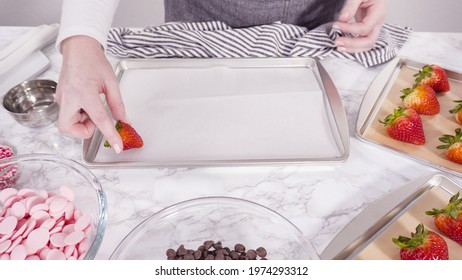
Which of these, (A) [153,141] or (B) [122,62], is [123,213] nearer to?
(A) [153,141]

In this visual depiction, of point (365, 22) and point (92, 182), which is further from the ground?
point (365, 22)

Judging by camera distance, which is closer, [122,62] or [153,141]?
[153,141]

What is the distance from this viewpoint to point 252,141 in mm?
894

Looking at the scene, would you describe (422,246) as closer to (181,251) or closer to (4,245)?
(181,251)

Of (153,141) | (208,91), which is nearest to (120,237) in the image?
(153,141)

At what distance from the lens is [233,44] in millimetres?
1117

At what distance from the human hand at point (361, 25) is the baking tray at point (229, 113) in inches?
3.9

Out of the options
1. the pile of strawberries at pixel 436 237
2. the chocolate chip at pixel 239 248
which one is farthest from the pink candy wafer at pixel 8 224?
the pile of strawberries at pixel 436 237

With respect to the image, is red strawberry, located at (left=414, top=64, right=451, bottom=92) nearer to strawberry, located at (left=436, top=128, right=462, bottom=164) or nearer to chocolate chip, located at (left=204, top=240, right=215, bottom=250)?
strawberry, located at (left=436, top=128, right=462, bottom=164)

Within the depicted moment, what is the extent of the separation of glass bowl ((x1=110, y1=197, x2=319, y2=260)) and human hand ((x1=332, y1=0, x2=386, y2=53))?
580mm

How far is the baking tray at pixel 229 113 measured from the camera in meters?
0.86

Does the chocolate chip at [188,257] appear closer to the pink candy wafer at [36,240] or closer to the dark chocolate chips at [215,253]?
the dark chocolate chips at [215,253]
